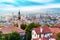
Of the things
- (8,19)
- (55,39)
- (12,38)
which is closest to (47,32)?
(55,39)

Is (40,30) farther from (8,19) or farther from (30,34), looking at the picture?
(8,19)

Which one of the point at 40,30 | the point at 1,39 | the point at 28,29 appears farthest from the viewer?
the point at 28,29

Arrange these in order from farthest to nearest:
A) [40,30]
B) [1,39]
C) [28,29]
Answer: [28,29], [40,30], [1,39]

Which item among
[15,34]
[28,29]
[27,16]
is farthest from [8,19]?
[15,34]

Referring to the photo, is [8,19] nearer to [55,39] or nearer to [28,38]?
[28,38]

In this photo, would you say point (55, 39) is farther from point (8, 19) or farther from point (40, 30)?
point (8, 19)

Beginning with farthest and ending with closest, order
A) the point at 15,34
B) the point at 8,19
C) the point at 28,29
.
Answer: the point at 8,19 < the point at 28,29 < the point at 15,34

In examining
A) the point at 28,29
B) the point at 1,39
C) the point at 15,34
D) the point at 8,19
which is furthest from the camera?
the point at 8,19

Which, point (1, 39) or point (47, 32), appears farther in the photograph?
point (47, 32)

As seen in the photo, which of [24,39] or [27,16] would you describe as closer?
[24,39]
